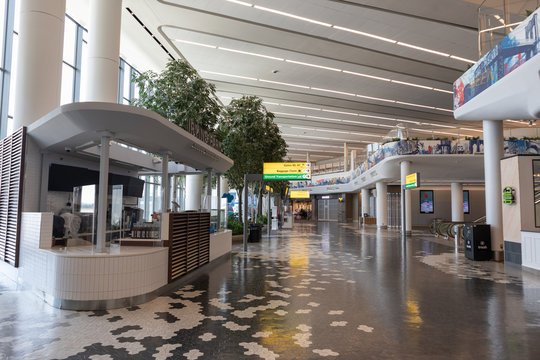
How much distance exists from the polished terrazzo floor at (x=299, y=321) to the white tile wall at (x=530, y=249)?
2.25 ft

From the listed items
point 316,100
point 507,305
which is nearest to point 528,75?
point 507,305

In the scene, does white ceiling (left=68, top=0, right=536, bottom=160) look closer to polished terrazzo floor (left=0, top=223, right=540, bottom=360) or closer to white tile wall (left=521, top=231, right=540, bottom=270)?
white tile wall (left=521, top=231, right=540, bottom=270)

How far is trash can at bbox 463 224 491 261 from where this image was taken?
9.97m

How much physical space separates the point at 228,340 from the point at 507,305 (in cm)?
418

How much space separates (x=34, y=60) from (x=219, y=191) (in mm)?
5741

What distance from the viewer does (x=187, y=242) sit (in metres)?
7.06

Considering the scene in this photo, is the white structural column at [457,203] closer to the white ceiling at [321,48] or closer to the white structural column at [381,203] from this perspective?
the white structural column at [381,203]

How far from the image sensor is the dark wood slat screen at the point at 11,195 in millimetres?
6660

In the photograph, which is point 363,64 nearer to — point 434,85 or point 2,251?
point 434,85

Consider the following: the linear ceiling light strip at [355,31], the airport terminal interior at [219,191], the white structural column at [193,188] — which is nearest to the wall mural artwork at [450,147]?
the airport terminal interior at [219,191]

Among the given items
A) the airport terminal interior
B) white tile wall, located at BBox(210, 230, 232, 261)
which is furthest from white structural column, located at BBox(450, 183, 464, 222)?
white tile wall, located at BBox(210, 230, 232, 261)

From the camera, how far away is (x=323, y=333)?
3.94 meters

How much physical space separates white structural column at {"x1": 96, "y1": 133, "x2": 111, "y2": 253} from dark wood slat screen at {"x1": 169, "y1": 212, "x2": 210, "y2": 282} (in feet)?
3.85

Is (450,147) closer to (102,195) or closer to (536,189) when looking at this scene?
(536,189)
